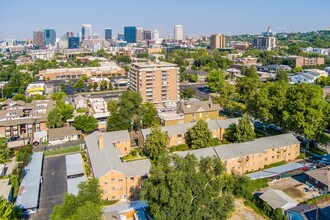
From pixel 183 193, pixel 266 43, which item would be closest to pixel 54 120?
pixel 183 193

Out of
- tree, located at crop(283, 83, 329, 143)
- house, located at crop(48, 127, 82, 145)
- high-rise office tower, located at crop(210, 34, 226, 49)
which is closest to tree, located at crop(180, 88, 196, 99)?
tree, located at crop(283, 83, 329, 143)

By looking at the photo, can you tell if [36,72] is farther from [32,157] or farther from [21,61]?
[32,157]

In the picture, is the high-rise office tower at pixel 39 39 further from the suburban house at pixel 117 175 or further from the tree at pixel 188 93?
the suburban house at pixel 117 175

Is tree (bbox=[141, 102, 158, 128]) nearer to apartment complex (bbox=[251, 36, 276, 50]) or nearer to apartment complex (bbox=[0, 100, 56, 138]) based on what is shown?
apartment complex (bbox=[0, 100, 56, 138])

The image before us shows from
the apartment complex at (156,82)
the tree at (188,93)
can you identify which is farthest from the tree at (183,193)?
the tree at (188,93)

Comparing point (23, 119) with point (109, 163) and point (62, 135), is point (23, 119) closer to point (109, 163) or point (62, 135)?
point (62, 135)

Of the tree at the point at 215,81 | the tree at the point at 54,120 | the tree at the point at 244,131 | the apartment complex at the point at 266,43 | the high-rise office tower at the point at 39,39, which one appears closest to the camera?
the tree at the point at 244,131
